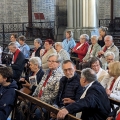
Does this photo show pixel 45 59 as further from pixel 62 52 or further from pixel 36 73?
pixel 36 73

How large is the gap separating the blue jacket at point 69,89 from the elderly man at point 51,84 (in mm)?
239

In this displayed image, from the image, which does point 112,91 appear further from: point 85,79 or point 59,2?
point 59,2

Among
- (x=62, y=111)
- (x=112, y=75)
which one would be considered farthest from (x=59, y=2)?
(x=62, y=111)

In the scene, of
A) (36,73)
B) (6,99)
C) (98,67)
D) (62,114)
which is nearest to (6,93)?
(6,99)

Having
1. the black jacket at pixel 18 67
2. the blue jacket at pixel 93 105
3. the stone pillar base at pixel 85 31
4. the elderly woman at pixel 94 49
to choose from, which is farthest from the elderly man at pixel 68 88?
the stone pillar base at pixel 85 31

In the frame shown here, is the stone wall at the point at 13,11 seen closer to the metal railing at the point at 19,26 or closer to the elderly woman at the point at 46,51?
the metal railing at the point at 19,26

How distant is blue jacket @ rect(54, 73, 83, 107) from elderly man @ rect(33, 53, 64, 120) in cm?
24

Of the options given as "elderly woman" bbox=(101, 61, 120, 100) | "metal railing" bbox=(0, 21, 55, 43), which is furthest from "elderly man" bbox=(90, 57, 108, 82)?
"metal railing" bbox=(0, 21, 55, 43)

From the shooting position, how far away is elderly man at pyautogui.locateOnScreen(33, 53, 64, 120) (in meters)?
4.73

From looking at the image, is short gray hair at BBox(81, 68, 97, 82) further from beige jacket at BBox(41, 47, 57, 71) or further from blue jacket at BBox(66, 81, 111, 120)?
beige jacket at BBox(41, 47, 57, 71)

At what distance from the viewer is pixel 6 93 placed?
4.24 metres

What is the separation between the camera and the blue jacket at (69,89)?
430 centimetres

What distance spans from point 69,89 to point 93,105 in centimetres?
79

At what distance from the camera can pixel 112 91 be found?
4.54 meters
